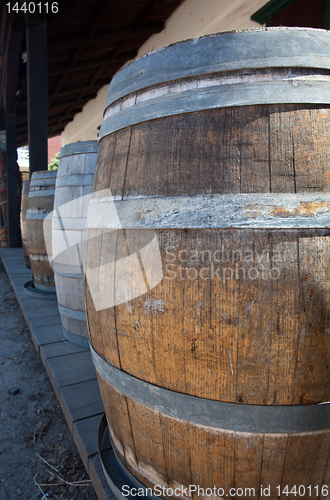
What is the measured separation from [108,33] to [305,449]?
7.25 m

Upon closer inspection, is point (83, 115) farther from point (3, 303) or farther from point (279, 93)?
point (279, 93)

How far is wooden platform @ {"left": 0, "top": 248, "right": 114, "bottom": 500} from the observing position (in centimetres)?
142

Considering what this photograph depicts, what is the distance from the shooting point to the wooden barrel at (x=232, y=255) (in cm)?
79

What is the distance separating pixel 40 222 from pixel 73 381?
2.02 meters

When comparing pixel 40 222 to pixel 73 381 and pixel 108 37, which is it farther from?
pixel 108 37

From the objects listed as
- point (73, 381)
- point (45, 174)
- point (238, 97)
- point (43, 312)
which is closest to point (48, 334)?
point (43, 312)

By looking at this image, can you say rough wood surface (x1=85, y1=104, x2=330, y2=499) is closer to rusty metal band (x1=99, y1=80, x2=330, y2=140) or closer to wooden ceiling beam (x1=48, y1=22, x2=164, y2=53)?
rusty metal band (x1=99, y1=80, x2=330, y2=140)

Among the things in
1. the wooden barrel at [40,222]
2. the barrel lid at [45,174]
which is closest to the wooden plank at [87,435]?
the wooden barrel at [40,222]

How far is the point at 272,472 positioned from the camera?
90 centimetres

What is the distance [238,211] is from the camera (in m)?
0.80

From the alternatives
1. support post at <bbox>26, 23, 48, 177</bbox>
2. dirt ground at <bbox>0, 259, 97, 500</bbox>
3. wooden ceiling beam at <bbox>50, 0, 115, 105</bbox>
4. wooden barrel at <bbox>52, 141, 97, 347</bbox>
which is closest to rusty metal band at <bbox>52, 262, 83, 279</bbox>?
wooden barrel at <bbox>52, 141, 97, 347</bbox>

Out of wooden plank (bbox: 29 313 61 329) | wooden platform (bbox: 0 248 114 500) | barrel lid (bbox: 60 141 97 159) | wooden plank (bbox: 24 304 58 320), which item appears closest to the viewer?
wooden platform (bbox: 0 248 114 500)

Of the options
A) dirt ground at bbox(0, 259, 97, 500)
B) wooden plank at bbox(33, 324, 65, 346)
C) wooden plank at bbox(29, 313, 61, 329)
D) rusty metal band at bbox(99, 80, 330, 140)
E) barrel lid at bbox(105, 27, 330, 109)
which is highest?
barrel lid at bbox(105, 27, 330, 109)

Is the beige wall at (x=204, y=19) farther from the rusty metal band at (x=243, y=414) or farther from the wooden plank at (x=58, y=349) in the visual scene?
the rusty metal band at (x=243, y=414)
